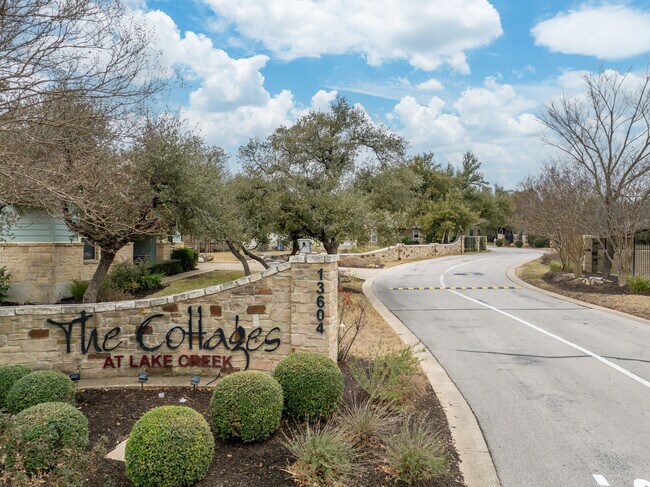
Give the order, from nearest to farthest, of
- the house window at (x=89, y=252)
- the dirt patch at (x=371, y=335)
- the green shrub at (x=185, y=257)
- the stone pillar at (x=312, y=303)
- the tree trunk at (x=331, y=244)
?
the stone pillar at (x=312, y=303), the dirt patch at (x=371, y=335), the tree trunk at (x=331, y=244), the house window at (x=89, y=252), the green shrub at (x=185, y=257)

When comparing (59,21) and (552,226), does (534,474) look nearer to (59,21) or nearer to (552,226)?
(59,21)

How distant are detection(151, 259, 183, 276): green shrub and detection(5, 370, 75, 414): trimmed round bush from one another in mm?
16780

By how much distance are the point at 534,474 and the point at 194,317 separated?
488 cm

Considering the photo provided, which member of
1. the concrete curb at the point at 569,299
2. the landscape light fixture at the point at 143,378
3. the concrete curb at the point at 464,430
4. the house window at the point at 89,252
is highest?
the house window at the point at 89,252

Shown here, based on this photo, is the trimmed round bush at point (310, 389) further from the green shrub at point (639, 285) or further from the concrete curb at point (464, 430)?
the green shrub at point (639, 285)

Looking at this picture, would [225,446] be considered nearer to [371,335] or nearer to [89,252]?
[371,335]

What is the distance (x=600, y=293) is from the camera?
56.2 feet

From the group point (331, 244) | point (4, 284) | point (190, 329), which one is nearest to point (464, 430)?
point (190, 329)

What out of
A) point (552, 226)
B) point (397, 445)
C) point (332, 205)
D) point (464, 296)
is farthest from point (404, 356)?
point (552, 226)

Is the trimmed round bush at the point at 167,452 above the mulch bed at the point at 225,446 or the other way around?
above

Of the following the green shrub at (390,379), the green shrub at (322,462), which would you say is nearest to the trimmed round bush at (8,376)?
the green shrub at (322,462)

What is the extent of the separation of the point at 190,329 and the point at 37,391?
2209 mm

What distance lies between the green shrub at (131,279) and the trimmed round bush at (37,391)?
12.5m

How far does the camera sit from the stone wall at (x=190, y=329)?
6844mm
